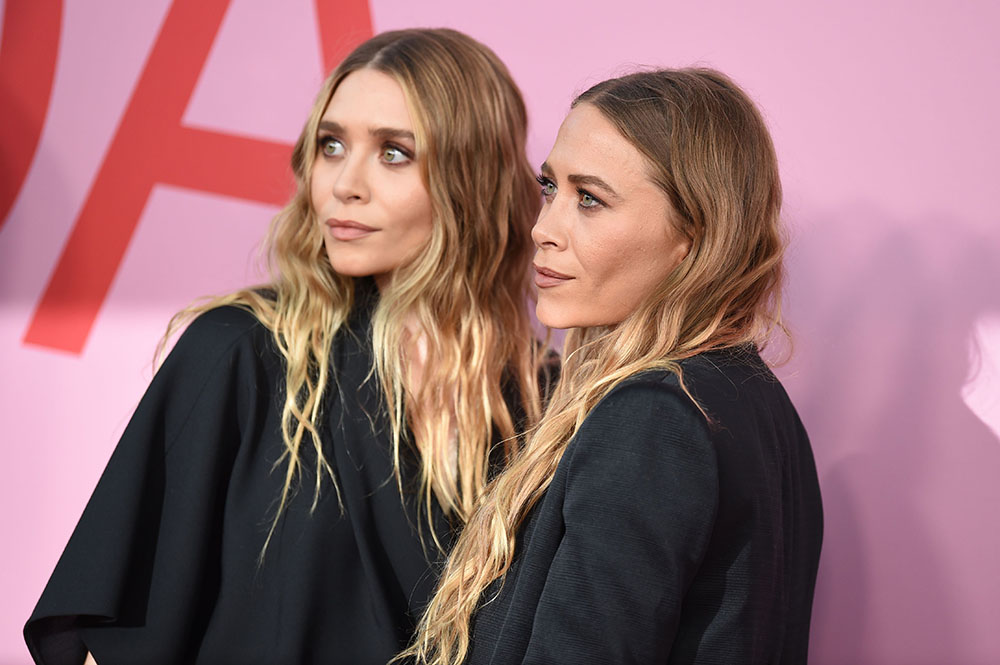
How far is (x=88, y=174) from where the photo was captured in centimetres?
273

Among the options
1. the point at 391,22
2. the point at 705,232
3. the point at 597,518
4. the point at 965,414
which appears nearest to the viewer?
the point at 597,518

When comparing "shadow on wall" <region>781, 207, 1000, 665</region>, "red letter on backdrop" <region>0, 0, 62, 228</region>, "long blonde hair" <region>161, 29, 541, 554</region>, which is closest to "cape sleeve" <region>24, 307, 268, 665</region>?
"long blonde hair" <region>161, 29, 541, 554</region>

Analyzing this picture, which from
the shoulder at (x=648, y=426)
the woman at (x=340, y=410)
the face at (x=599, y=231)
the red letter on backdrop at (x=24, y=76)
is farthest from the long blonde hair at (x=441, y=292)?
the red letter on backdrop at (x=24, y=76)

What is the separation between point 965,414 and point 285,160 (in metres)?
1.72

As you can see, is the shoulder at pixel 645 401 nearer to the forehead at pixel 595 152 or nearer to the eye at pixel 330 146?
the forehead at pixel 595 152

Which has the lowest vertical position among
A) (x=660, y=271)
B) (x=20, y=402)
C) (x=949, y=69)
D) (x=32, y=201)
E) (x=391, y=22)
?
(x=20, y=402)

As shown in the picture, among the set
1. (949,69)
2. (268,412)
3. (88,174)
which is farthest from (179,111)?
(949,69)

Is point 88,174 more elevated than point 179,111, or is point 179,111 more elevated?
point 179,111

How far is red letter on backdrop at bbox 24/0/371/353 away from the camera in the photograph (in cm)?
269

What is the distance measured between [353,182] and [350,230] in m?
0.09

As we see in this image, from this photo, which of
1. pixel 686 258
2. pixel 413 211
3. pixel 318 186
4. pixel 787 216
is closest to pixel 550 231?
pixel 686 258

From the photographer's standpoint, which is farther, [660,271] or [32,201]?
[32,201]

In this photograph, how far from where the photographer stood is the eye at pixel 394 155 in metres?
2.03

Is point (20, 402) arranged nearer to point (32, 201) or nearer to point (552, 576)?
point (32, 201)
